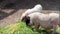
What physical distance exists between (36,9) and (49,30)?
32.9 inches

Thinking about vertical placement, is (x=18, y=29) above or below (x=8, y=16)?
below

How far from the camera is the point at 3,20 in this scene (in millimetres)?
5570

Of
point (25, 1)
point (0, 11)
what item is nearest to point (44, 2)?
point (25, 1)

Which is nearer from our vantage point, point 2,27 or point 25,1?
point 2,27

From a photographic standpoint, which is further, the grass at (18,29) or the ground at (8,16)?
the ground at (8,16)

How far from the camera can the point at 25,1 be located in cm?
789

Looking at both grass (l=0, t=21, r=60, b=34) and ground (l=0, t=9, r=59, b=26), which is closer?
grass (l=0, t=21, r=60, b=34)

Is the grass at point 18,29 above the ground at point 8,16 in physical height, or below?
below

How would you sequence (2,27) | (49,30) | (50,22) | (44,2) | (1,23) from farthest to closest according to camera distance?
(44,2)
(1,23)
(2,27)
(49,30)
(50,22)

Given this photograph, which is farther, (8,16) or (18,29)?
(8,16)

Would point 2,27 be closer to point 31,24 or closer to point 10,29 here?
point 10,29

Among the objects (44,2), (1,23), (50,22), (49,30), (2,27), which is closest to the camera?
(50,22)

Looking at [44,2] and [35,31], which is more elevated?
[44,2]

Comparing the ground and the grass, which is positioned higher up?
the ground
